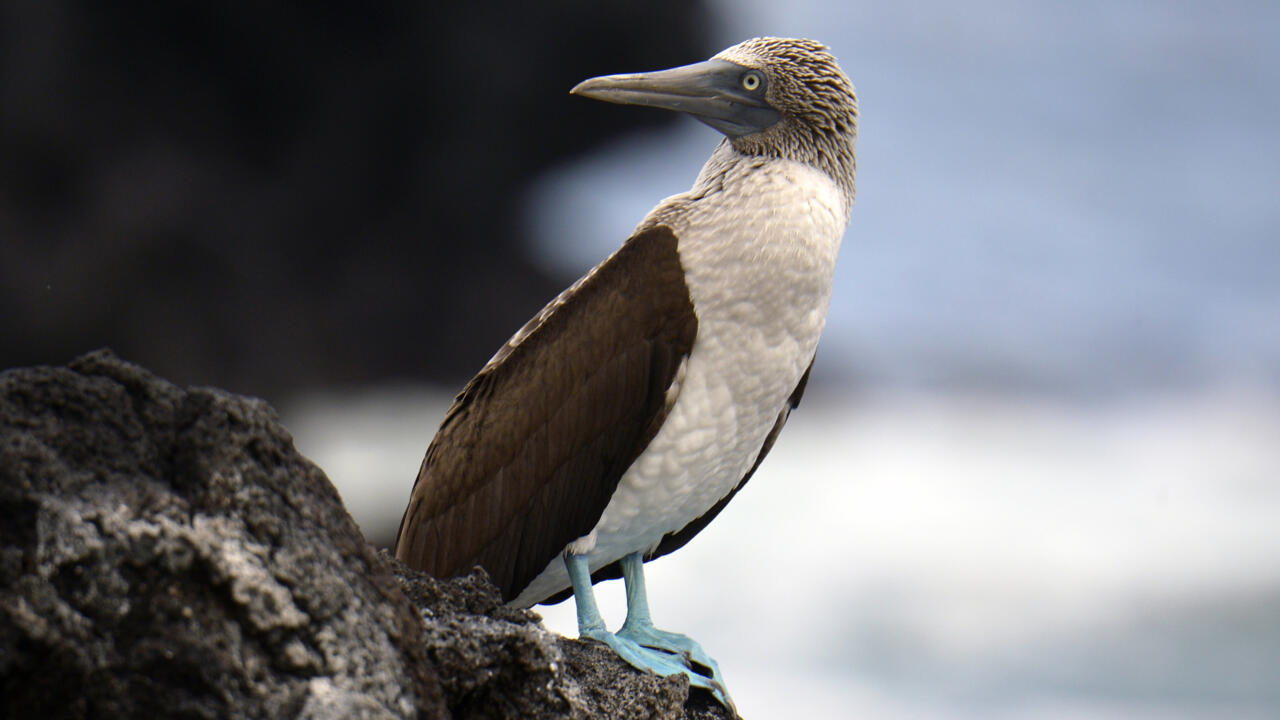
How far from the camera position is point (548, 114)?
11391 millimetres

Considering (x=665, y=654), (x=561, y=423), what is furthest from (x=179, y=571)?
(x=665, y=654)

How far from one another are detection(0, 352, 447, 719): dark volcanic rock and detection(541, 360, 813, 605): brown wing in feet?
6.05

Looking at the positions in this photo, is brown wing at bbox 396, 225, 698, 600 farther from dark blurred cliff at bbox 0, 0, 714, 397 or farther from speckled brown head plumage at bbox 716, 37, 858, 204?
dark blurred cliff at bbox 0, 0, 714, 397

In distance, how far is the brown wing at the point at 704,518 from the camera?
348 centimetres

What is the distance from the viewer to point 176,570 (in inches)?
58.8

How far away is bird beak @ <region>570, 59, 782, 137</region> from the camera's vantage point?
3176mm

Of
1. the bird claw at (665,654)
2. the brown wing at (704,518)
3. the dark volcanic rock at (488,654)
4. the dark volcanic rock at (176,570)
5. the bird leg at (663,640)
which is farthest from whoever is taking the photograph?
the brown wing at (704,518)

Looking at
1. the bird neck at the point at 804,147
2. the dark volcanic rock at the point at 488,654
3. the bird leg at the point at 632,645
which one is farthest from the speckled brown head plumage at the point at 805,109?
the dark volcanic rock at the point at 488,654

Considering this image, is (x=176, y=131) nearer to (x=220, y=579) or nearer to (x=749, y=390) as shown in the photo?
(x=749, y=390)

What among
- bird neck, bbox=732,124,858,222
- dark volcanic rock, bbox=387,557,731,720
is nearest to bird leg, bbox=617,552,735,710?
dark volcanic rock, bbox=387,557,731,720

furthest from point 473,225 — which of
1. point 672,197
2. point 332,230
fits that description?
point 672,197

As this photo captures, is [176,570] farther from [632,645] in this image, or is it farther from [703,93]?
[703,93]

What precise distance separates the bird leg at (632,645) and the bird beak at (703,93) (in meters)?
1.31

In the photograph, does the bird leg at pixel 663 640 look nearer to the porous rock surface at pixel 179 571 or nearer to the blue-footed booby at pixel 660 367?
the blue-footed booby at pixel 660 367
